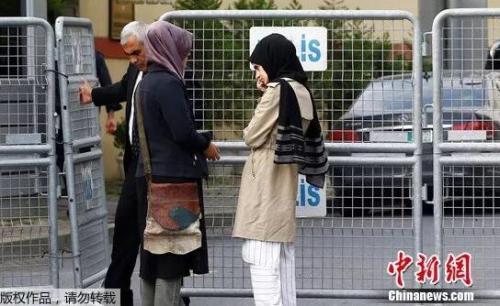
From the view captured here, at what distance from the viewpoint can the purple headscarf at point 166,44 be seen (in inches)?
281

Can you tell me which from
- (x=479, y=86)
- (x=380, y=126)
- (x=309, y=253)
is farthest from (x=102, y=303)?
(x=479, y=86)

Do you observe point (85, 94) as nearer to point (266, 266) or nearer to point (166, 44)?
point (166, 44)

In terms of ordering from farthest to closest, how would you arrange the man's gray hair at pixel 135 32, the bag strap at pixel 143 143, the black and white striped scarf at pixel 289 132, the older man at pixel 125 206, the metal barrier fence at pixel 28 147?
the metal barrier fence at pixel 28 147, the older man at pixel 125 206, the man's gray hair at pixel 135 32, the bag strap at pixel 143 143, the black and white striped scarf at pixel 289 132

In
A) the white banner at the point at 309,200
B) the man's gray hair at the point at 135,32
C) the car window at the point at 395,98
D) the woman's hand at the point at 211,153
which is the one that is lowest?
the white banner at the point at 309,200

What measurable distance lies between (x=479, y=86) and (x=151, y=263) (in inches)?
95.1

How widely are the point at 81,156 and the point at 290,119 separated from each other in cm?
173

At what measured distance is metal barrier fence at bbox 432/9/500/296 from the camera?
7.88 m

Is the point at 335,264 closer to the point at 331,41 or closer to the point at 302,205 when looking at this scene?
the point at 302,205

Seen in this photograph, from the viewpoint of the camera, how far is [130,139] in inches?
305

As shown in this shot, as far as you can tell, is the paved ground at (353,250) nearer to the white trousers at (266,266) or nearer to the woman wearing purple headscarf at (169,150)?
the white trousers at (266,266)

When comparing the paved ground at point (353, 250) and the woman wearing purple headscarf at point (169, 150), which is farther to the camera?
the paved ground at point (353, 250)

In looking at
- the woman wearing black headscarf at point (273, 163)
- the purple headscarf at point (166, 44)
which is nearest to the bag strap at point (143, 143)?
the purple headscarf at point (166, 44)

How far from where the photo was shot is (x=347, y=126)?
8.02m

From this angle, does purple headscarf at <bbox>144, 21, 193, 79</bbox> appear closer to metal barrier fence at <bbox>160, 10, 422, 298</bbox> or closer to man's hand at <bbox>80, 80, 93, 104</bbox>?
metal barrier fence at <bbox>160, 10, 422, 298</bbox>
